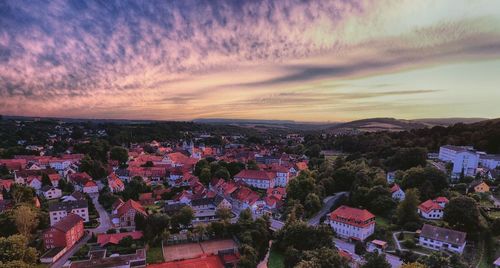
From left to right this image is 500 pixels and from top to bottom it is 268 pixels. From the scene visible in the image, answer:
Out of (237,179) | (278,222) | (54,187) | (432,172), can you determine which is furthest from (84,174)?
(432,172)

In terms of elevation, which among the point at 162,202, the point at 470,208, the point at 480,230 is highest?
the point at 470,208

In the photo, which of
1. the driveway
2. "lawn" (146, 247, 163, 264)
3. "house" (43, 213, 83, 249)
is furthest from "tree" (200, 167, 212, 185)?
"house" (43, 213, 83, 249)

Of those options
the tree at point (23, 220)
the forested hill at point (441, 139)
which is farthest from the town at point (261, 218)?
the forested hill at point (441, 139)

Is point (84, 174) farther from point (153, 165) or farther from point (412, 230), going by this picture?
point (412, 230)

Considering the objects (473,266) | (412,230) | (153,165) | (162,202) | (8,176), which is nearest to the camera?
(473,266)

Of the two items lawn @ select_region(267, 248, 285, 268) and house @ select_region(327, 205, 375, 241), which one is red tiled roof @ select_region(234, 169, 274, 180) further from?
lawn @ select_region(267, 248, 285, 268)

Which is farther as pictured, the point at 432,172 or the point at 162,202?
the point at 162,202

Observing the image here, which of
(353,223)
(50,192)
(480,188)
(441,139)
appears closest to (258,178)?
(353,223)
